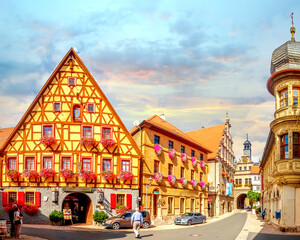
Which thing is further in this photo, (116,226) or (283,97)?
(283,97)

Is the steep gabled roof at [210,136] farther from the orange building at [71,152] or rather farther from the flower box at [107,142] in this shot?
the flower box at [107,142]

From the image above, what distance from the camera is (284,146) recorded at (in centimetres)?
2850

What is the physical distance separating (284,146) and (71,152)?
1748 centimetres

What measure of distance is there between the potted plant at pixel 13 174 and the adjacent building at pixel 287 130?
2116 centimetres

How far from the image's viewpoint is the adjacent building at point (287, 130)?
2731cm

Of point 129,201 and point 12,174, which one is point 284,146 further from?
point 12,174

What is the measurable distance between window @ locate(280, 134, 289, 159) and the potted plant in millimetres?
21627

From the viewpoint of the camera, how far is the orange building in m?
32.8

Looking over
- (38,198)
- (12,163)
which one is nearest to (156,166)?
(38,198)

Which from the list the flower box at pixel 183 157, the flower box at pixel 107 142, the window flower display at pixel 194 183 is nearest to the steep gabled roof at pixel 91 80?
the flower box at pixel 107 142

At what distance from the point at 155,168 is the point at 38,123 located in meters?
12.5

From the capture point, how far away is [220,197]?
58.2m

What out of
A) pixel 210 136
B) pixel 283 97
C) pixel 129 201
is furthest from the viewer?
pixel 210 136

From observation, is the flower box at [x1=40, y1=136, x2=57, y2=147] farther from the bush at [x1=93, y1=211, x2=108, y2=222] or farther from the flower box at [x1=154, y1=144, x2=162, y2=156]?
the flower box at [x1=154, y1=144, x2=162, y2=156]
